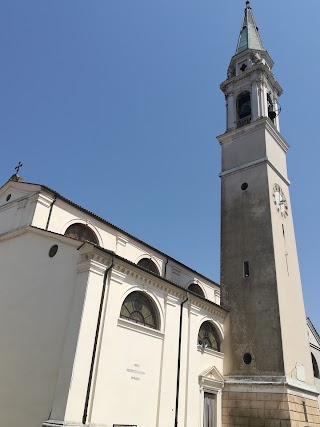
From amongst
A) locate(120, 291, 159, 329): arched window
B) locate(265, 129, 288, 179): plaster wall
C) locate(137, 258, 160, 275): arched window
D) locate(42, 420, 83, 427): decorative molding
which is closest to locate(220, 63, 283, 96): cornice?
locate(265, 129, 288, 179): plaster wall

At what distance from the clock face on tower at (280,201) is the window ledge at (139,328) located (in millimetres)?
9000

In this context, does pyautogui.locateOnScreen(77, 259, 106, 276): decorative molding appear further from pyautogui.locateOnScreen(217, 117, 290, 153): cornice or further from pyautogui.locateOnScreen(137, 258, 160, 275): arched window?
pyautogui.locateOnScreen(217, 117, 290, 153): cornice

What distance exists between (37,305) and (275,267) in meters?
9.85

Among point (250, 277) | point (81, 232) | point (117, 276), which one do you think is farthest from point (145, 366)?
point (81, 232)

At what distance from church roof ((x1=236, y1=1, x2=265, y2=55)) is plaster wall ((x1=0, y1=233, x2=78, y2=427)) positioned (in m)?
18.7

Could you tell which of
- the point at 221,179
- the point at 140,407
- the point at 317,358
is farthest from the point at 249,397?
the point at 221,179

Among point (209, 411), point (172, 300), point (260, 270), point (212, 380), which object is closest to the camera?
point (172, 300)

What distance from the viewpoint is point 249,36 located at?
83.5 ft

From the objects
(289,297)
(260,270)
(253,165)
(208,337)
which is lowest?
(208,337)

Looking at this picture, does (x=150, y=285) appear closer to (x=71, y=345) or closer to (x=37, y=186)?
(x=71, y=345)

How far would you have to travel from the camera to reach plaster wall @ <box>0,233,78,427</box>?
10742 millimetres

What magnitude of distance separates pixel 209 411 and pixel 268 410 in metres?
2.18

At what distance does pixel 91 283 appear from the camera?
11344mm

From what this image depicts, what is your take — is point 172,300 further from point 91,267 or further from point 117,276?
point 91,267
